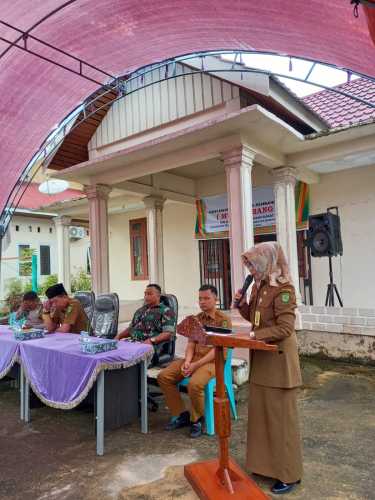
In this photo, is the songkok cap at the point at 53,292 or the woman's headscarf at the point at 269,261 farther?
the songkok cap at the point at 53,292

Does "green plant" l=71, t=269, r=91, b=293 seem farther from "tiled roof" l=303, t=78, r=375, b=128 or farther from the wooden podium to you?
the wooden podium

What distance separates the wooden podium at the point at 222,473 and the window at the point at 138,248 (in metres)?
8.64

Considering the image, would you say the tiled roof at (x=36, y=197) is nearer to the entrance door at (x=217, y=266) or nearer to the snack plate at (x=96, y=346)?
the entrance door at (x=217, y=266)

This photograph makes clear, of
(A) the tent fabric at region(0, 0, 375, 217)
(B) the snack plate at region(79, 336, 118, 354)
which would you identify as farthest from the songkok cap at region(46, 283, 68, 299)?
(A) the tent fabric at region(0, 0, 375, 217)

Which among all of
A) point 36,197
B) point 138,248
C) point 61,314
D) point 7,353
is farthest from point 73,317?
point 36,197

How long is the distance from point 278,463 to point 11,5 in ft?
16.0

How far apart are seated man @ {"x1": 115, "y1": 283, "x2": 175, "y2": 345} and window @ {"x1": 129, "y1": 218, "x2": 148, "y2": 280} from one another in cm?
655

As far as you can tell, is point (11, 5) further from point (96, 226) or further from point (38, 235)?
point (38, 235)

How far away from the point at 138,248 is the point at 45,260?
6.15 meters

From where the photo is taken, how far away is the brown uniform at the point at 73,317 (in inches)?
177

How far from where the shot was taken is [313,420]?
3660 millimetres

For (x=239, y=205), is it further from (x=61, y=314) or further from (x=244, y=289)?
(x=244, y=289)

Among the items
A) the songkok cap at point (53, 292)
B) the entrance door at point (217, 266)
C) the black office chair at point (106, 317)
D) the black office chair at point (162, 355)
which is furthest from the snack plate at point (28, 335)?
the entrance door at point (217, 266)

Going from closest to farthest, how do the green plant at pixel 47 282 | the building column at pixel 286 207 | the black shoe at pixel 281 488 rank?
the black shoe at pixel 281 488
the building column at pixel 286 207
the green plant at pixel 47 282
